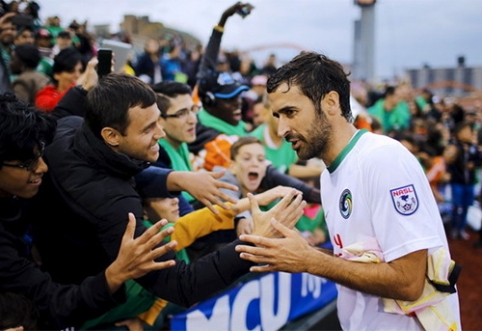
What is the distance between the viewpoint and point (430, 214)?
5.77 feet

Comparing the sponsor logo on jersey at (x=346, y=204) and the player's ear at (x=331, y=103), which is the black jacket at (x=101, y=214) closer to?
the sponsor logo on jersey at (x=346, y=204)

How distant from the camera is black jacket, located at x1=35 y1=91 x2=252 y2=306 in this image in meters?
1.98

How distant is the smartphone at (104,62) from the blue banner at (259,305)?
1.48 metres

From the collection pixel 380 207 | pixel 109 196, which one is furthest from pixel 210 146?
pixel 380 207

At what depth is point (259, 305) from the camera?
10.0 feet

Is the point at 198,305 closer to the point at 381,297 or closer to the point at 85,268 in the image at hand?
the point at 85,268

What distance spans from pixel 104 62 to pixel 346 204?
1790 millimetres

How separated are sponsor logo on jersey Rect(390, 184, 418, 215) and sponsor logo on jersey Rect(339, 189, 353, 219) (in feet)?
0.67

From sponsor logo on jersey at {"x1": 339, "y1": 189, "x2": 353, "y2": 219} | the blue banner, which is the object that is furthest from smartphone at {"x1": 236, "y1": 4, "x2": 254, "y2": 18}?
sponsor logo on jersey at {"x1": 339, "y1": 189, "x2": 353, "y2": 219}

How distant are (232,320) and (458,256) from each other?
5.66m

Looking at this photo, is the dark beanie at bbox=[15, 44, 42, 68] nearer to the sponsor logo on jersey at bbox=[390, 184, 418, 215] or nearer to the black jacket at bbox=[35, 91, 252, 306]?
the black jacket at bbox=[35, 91, 252, 306]

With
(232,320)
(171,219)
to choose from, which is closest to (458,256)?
(232,320)

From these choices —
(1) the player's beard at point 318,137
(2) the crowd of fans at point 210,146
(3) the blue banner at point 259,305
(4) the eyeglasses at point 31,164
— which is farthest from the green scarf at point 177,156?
(1) the player's beard at point 318,137

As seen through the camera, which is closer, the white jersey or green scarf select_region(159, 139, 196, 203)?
the white jersey
